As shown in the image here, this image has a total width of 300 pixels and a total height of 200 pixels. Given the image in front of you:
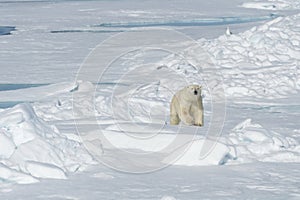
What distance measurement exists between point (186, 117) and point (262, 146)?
3.83 ft

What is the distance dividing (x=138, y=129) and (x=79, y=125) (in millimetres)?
835

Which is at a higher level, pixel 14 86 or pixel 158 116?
pixel 14 86

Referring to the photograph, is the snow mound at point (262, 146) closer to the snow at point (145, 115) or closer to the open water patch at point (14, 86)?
the snow at point (145, 115)

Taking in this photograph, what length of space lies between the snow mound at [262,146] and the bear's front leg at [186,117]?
2.11 ft

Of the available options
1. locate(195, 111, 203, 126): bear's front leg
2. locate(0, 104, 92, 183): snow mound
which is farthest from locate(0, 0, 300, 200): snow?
locate(195, 111, 203, 126): bear's front leg

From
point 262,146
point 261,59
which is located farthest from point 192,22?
point 262,146

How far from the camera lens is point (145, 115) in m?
7.82

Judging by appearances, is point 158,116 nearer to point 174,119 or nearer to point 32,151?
point 174,119

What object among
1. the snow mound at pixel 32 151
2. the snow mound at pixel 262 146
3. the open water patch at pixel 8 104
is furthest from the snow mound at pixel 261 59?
the snow mound at pixel 32 151


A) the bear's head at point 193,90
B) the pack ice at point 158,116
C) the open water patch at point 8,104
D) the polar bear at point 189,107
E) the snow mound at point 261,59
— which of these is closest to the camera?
the pack ice at point 158,116

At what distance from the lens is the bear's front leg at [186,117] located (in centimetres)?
636

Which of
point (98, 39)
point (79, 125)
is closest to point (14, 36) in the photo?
point (98, 39)

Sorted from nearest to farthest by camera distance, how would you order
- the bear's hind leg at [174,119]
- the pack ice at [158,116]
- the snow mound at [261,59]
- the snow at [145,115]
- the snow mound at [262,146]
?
the snow at [145,115]
the pack ice at [158,116]
the snow mound at [262,146]
the bear's hind leg at [174,119]
the snow mound at [261,59]

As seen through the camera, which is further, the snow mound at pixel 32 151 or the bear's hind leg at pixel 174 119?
the bear's hind leg at pixel 174 119
